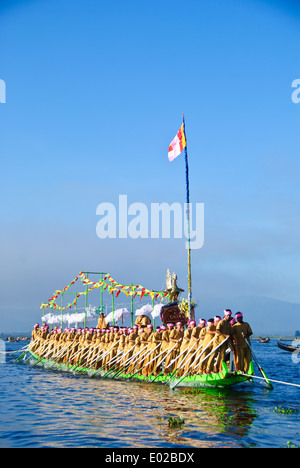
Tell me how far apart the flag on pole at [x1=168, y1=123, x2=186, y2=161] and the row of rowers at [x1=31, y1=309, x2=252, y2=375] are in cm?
1155

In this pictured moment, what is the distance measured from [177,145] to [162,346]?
45.8ft

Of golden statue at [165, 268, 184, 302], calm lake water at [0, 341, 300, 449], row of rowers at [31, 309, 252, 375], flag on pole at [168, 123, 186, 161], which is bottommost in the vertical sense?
calm lake water at [0, 341, 300, 449]

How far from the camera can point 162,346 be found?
2147cm

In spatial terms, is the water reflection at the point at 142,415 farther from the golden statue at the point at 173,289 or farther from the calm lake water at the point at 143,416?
the golden statue at the point at 173,289

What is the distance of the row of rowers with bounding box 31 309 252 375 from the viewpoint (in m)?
17.8

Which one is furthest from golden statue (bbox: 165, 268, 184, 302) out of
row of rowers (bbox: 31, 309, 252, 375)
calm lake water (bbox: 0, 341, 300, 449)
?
calm lake water (bbox: 0, 341, 300, 449)

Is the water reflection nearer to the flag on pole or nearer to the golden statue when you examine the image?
the golden statue

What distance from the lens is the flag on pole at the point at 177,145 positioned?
2973cm

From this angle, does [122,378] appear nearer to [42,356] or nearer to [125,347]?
[125,347]

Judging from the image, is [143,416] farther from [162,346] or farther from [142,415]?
[162,346]

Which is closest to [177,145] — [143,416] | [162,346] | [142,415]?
[162,346]

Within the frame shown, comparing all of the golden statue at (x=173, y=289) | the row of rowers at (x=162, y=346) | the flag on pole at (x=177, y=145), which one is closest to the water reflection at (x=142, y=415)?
the row of rowers at (x=162, y=346)

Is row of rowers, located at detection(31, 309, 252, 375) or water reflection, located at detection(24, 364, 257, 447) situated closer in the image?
water reflection, located at detection(24, 364, 257, 447)
